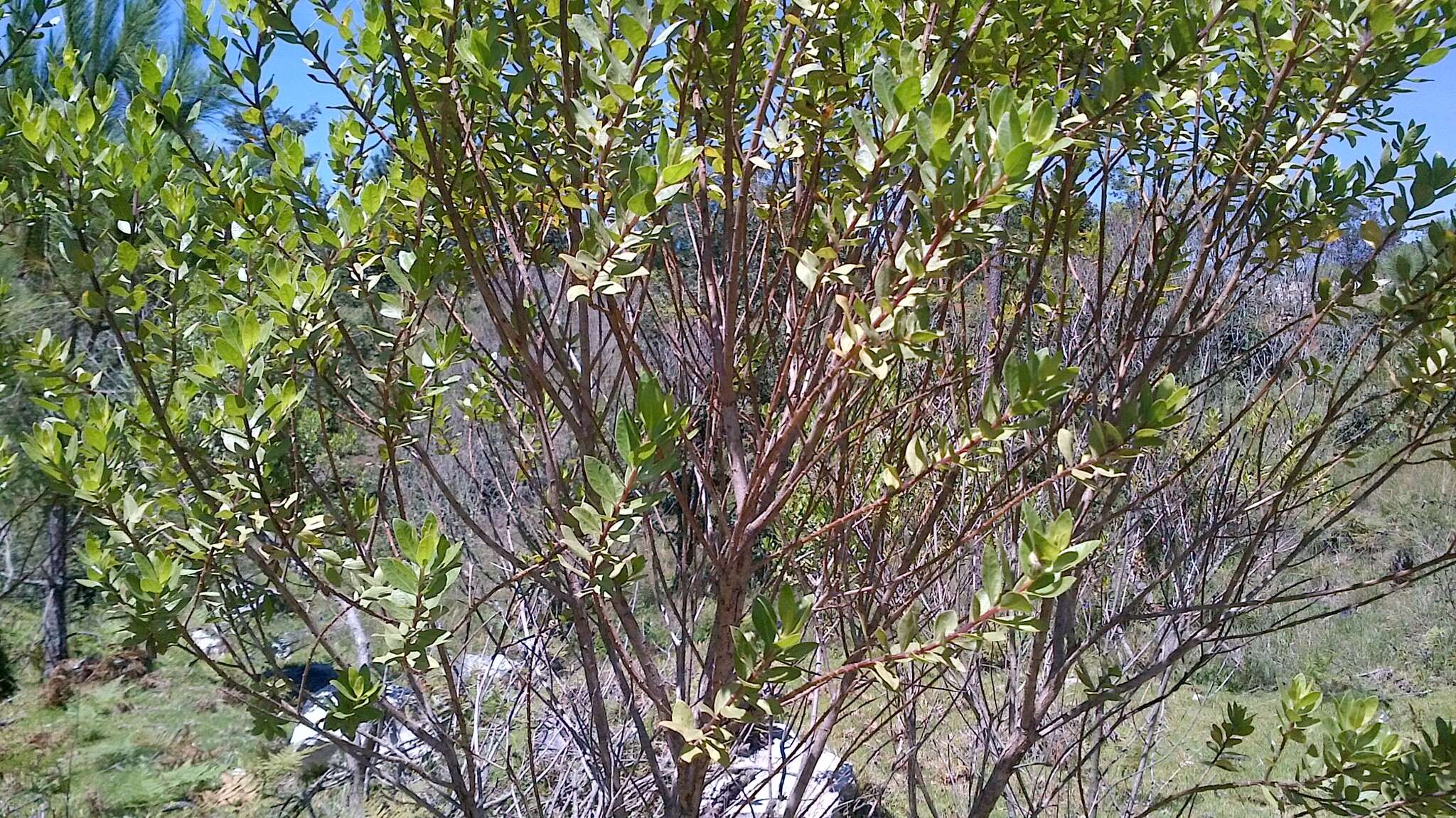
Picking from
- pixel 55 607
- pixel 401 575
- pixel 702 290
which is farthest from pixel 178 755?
pixel 401 575

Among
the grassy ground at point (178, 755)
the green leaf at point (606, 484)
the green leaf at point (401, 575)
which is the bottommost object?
the grassy ground at point (178, 755)

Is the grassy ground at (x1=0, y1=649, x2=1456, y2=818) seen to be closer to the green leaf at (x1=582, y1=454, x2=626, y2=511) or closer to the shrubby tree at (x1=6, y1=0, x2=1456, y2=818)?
the shrubby tree at (x1=6, y1=0, x2=1456, y2=818)

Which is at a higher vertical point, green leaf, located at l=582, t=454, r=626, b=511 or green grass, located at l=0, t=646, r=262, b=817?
green leaf, located at l=582, t=454, r=626, b=511

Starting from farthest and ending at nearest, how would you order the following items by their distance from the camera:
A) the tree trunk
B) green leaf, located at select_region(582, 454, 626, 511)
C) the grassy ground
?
the tree trunk < the grassy ground < green leaf, located at select_region(582, 454, 626, 511)

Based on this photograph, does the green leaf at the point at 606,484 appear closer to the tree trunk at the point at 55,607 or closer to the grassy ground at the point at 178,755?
the grassy ground at the point at 178,755

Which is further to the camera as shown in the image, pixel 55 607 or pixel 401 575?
pixel 55 607

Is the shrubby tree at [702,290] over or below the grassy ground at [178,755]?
over

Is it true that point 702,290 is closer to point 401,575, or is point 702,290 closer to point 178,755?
point 401,575

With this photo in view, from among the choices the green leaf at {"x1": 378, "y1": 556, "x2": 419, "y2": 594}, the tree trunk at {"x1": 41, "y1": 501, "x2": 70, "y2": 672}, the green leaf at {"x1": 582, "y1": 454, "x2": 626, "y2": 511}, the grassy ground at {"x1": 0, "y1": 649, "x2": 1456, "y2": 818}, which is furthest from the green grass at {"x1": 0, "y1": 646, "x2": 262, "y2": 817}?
the green leaf at {"x1": 582, "y1": 454, "x2": 626, "y2": 511}

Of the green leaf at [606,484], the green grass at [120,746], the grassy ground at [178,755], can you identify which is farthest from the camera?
the green grass at [120,746]

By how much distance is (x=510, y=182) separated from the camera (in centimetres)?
168

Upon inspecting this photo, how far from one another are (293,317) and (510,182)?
1.46 feet

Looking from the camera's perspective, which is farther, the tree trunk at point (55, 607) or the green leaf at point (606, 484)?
the tree trunk at point (55, 607)

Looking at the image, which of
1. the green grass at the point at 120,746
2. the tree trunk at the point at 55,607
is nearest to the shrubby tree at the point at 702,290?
the green grass at the point at 120,746
